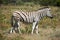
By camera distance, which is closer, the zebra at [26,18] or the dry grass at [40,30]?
the dry grass at [40,30]

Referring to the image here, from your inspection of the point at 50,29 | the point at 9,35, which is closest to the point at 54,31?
the point at 50,29

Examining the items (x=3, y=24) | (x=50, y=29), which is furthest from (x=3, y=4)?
(x=50, y=29)

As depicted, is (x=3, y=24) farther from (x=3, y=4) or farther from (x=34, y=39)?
(x=3, y=4)

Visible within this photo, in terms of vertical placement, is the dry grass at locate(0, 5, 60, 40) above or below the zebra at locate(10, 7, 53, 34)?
below

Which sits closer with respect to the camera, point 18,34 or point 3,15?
point 18,34

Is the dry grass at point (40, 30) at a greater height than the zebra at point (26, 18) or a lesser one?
lesser

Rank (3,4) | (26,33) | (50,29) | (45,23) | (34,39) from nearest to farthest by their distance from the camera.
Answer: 1. (34,39)
2. (26,33)
3. (50,29)
4. (45,23)
5. (3,4)

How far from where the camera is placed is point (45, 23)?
9398mm

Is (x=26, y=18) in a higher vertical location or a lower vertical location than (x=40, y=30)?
higher

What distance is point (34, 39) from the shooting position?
7203mm

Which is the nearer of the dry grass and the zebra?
the dry grass

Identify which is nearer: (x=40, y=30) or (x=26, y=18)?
(x=26, y=18)

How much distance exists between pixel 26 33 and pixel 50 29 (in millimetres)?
1211

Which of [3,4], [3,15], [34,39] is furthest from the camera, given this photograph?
[3,4]
